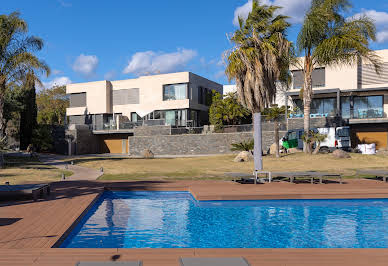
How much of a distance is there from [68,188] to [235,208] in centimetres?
700

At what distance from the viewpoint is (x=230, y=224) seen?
9234mm

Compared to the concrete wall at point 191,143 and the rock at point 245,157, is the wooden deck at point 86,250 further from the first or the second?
the concrete wall at point 191,143

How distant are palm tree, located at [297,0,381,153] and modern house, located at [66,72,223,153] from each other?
21.1m

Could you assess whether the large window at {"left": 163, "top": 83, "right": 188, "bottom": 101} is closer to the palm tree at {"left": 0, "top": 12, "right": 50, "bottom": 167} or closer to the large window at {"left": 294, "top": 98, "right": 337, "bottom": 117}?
the large window at {"left": 294, "top": 98, "right": 337, "bottom": 117}

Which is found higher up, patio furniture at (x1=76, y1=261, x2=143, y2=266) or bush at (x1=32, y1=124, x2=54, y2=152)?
bush at (x1=32, y1=124, x2=54, y2=152)

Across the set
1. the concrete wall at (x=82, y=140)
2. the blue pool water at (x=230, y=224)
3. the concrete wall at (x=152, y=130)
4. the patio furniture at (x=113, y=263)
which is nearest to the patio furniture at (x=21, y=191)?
the blue pool water at (x=230, y=224)

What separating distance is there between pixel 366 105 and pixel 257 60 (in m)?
26.7

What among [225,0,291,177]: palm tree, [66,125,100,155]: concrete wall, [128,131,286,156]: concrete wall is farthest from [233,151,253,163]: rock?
[66,125,100,155]: concrete wall

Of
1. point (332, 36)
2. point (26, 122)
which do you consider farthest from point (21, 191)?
point (26, 122)

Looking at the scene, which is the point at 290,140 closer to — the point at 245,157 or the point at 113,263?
the point at 245,157

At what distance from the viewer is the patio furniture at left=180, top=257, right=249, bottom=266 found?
5.03 metres

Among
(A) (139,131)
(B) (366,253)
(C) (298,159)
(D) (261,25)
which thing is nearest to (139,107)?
(A) (139,131)

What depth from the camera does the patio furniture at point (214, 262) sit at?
5027mm

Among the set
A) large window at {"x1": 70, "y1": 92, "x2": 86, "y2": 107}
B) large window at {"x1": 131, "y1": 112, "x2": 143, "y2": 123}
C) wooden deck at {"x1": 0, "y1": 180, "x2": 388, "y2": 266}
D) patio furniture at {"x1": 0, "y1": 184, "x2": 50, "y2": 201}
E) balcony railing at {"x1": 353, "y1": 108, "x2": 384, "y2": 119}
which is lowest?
wooden deck at {"x1": 0, "y1": 180, "x2": 388, "y2": 266}
